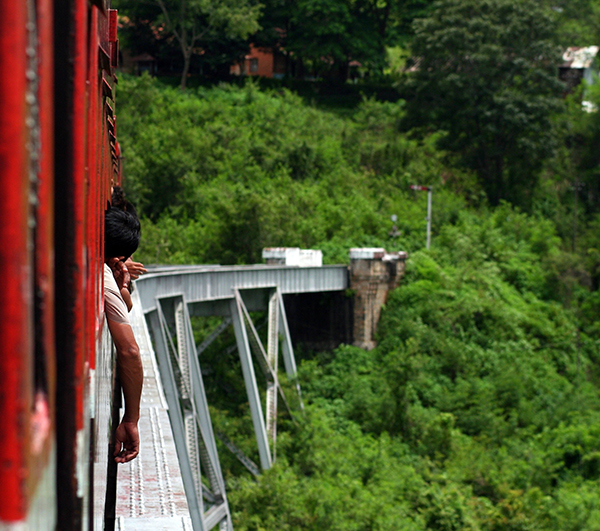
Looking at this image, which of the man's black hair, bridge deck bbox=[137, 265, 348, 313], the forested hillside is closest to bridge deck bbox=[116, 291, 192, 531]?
the man's black hair

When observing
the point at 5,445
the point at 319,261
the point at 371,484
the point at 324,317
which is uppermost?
the point at 5,445

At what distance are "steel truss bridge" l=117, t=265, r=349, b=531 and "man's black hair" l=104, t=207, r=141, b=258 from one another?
Result: 1.15m

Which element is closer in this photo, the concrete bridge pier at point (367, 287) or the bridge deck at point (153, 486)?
the bridge deck at point (153, 486)


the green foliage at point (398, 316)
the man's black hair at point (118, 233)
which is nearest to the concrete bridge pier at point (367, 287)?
the green foliage at point (398, 316)

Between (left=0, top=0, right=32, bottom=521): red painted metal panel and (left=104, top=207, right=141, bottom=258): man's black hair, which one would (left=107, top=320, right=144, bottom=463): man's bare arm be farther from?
(left=0, top=0, right=32, bottom=521): red painted metal panel

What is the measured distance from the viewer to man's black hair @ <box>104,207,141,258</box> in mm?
3623

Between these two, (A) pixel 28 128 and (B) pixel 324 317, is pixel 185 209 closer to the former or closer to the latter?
(B) pixel 324 317

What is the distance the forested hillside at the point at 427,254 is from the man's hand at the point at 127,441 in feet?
41.0

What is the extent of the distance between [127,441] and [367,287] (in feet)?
74.3

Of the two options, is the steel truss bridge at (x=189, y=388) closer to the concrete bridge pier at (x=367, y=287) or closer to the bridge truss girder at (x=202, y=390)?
the bridge truss girder at (x=202, y=390)

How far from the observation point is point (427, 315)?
87.4ft

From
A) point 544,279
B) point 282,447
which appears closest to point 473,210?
point 544,279

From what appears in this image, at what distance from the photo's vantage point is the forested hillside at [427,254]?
19047 millimetres

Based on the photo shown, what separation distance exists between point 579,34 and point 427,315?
30.1 meters
